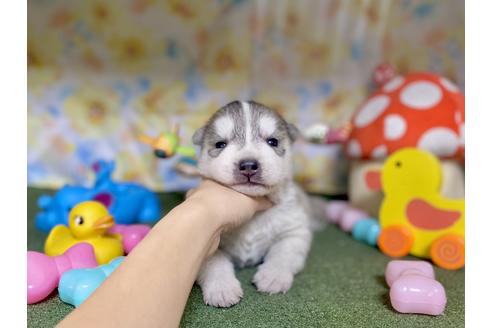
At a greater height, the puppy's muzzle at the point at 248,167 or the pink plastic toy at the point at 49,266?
the puppy's muzzle at the point at 248,167

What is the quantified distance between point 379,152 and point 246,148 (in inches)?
43.5

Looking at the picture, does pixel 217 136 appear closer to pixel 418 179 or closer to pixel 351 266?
pixel 351 266

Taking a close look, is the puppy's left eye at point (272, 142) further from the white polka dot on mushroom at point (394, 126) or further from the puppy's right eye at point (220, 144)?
the white polka dot on mushroom at point (394, 126)

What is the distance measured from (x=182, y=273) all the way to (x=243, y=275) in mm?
673

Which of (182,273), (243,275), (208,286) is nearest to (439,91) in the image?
(243,275)

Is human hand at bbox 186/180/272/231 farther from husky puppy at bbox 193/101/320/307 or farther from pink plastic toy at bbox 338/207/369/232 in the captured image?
pink plastic toy at bbox 338/207/369/232

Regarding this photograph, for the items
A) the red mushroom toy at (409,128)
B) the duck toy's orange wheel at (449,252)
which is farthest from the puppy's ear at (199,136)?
the duck toy's orange wheel at (449,252)

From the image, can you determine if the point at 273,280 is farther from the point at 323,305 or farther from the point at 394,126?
the point at 394,126

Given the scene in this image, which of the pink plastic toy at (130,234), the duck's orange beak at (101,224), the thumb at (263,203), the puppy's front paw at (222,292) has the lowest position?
the puppy's front paw at (222,292)

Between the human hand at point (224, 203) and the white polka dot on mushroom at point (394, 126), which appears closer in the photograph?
the human hand at point (224, 203)

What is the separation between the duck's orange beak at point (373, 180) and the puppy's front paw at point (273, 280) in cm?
107

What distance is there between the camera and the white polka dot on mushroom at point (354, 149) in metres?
2.62

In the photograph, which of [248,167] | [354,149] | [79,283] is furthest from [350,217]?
[79,283]

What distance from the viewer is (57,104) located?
3188mm
